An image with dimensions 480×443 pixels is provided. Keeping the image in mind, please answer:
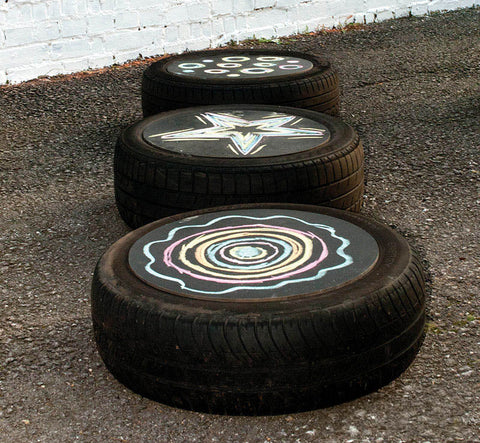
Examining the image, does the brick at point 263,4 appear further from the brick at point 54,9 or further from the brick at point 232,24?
the brick at point 54,9

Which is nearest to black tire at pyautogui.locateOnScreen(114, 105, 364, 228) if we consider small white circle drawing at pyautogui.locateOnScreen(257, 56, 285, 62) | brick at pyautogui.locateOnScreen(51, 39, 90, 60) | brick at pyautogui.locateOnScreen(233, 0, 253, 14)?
small white circle drawing at pyautogui.locateOnScreen(257, 56, 285, 62)

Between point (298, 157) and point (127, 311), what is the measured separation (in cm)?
122

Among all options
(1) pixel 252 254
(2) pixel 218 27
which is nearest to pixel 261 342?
(1) pixel 252 254

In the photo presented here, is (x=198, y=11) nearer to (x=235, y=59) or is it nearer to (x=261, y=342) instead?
(x=235, y=59)

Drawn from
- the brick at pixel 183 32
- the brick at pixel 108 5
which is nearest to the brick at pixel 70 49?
the brick at pixel 108 5

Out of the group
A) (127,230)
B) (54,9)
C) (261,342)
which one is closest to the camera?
(261,342)

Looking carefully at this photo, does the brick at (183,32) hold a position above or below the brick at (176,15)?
below

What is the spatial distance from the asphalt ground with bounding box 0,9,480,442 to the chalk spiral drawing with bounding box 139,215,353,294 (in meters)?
0.40

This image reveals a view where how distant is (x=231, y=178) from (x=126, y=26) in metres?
4.05

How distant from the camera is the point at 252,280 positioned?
2.20 metres

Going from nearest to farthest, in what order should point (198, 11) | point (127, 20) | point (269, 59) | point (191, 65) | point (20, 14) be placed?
point (191, 65) → point (269, 59) → point (20, 14) → point (127, 20) → point (198, 11)

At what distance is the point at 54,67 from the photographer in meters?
6.26

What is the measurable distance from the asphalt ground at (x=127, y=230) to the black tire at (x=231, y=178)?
372 mm

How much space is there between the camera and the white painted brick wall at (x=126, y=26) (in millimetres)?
6035
